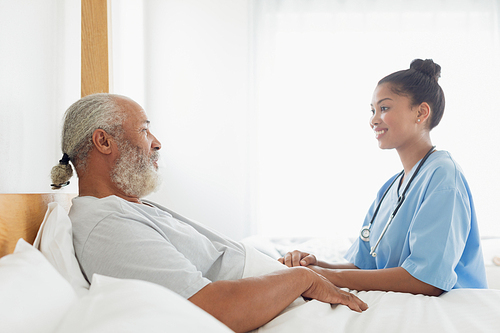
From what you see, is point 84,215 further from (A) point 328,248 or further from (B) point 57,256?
(A) point 328,248

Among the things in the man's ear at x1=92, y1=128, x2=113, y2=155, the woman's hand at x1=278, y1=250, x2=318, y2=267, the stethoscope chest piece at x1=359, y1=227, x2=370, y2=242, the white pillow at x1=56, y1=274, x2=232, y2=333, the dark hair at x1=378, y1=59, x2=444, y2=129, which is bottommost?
the woman's hand at x1=278, y1=250, x2=318, y2=267

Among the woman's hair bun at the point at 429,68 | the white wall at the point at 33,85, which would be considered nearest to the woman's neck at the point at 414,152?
the woman's hair bun at the point at 429,68

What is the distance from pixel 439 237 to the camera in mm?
1145

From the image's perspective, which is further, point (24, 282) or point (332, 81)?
point (332, 81)

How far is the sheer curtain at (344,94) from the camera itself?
321 cm

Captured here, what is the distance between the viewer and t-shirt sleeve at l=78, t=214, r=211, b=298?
2.60 feet

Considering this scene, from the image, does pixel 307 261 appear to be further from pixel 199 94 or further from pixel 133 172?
pixel 199 94

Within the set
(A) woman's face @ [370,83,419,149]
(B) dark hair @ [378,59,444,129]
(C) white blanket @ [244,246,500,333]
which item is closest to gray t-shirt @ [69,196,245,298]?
(C) white blanket @ [244,246,500,333]

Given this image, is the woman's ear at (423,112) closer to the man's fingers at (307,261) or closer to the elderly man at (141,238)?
the man's fingers at (307,261)

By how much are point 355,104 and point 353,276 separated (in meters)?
2.30

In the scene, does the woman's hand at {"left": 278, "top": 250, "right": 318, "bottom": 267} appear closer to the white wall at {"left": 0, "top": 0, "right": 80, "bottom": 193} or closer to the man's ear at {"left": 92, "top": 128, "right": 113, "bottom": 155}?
the man's ear at {"left": 92, "top": 128, "right": 113, "bottom": 155}

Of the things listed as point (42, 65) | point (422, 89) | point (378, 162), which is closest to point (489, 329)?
point (422, 89)

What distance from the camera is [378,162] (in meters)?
3.20

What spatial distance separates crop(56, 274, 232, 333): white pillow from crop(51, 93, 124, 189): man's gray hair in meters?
0.70
